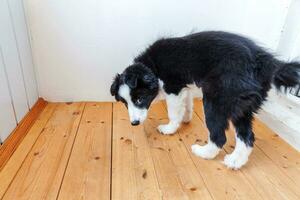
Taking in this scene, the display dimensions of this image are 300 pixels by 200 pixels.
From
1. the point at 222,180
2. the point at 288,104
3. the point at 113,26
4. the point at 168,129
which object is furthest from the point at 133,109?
the point at 288,104

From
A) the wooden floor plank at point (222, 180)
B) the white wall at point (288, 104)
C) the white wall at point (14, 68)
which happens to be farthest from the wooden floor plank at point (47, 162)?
the white wall at point (288, 104)

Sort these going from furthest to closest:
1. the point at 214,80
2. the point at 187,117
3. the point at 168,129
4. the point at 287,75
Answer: the point at 187,117, the point at 168,129, the point at 214,80, the point at 287,75

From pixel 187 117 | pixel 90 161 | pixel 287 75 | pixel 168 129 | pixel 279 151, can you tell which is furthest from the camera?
pixel 187 117

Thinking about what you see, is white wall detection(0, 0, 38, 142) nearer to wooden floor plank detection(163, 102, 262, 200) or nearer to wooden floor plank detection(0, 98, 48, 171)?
wooden floor plank detection(0, 98, 48, 171)

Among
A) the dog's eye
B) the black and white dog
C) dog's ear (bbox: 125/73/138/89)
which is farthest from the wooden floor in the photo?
dog's ear (bbox: 125/73/138/89)

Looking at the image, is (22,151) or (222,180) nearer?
(222,180)

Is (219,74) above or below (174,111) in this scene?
above

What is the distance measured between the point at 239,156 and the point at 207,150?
144 mm

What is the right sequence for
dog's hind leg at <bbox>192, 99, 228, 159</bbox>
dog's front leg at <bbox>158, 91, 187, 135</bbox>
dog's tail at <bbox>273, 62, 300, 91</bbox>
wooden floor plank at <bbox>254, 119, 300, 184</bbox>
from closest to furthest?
dog's tail at <bbox>273, 62, 300, 91</bbox> < dog's hind leg at <bbox>192, 99, 228, 159</bbox> < wooden floor plank at <bbox>254, 119, 300, 184</bbox> < dog's front leg at <bbox>158, 91, 187, 135</bbox>

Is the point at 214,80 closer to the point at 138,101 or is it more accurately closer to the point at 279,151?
the point at 138,101

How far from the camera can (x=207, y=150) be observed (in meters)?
1.18

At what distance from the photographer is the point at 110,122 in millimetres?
1535

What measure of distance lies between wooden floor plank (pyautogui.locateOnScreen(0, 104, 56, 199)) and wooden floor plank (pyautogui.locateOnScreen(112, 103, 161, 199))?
0.43 meters

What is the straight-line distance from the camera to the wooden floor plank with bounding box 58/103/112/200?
983mm
